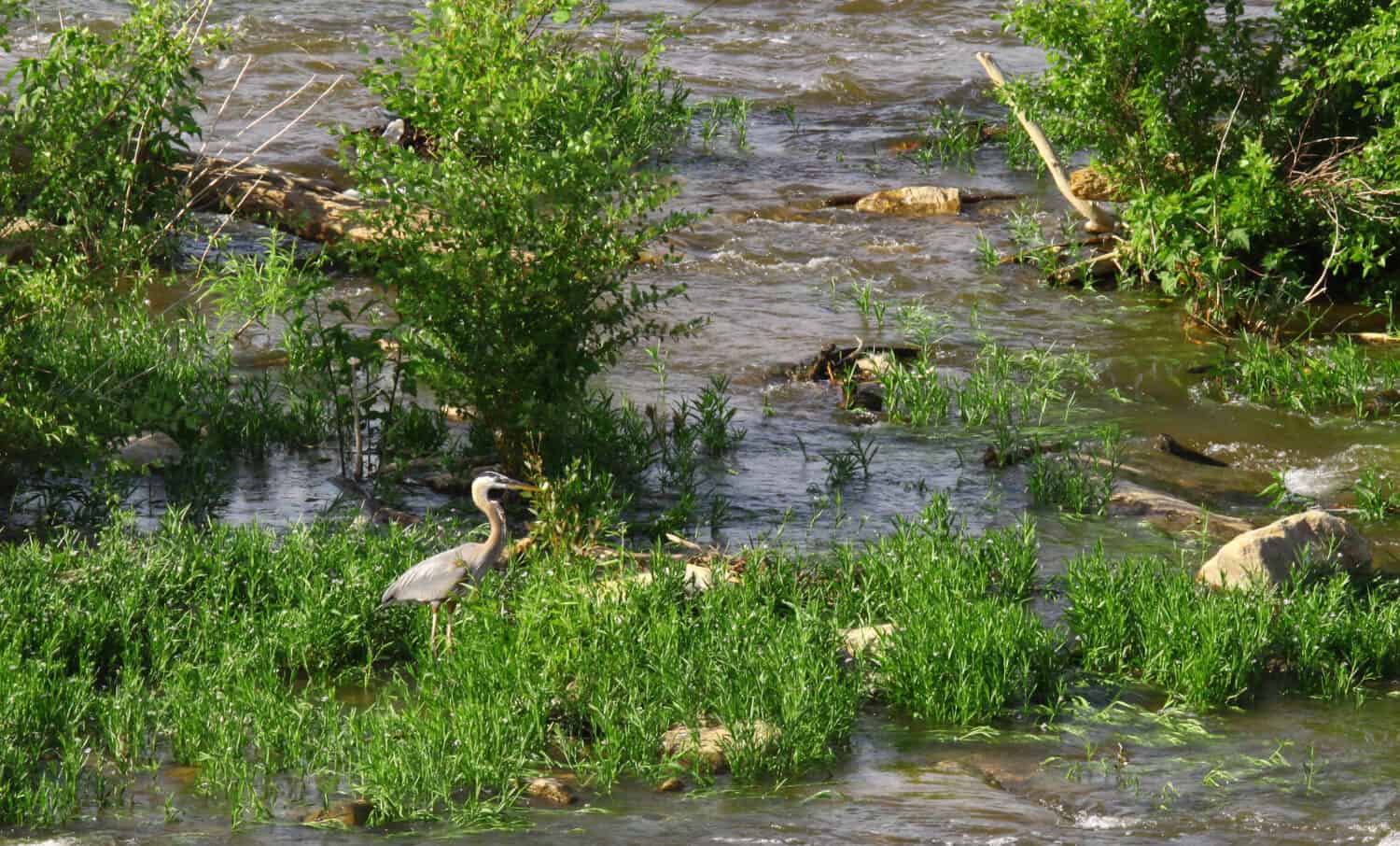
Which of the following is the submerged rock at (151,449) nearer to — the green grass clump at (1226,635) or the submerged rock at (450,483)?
the submerged rock at (450,483)

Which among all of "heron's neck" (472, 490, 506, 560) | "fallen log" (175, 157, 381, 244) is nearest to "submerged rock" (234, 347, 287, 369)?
"fallen log" (175, 157, 381, 244)

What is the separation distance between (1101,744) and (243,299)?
19.5ft

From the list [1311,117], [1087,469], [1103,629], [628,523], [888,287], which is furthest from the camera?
[888,287]

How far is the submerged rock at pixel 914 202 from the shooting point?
17141mm

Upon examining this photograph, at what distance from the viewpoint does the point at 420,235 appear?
889 centimetres

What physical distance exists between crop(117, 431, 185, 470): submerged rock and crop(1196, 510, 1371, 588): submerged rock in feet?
18.9

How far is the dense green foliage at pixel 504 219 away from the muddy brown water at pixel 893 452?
109 cm

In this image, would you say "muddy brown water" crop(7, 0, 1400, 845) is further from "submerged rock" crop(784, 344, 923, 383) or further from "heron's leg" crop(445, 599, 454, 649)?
"heron's leg" crop(445, 599, 454, 649)

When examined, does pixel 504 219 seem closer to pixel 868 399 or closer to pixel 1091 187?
pixel 868 399

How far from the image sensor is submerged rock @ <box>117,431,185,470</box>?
9750 mm

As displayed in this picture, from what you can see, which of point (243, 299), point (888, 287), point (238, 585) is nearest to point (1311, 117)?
point (888, 287)

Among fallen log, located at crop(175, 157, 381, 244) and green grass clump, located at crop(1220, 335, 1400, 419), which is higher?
fallen log, located at crop(175, 157, 381, 244)

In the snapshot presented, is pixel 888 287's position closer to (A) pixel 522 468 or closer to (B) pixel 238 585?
(A) pixel 522 468

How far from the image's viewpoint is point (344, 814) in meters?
5.96
